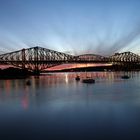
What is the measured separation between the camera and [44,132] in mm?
12000

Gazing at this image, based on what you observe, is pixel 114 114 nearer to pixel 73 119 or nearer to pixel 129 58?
pixel 73 119

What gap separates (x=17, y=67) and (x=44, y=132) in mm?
80726

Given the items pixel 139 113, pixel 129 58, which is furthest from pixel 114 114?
pixel 129 58

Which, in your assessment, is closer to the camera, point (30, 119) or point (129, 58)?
point (30, 119)

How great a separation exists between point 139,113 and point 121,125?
3949 millimetres

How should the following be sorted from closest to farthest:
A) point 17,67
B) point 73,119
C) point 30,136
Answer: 1. point 30,136
2. point 73,119
3. point 17,67

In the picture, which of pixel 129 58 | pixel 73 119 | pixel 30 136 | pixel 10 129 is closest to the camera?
pixel 30 136

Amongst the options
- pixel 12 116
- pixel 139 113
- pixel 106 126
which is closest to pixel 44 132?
pixel 106 126

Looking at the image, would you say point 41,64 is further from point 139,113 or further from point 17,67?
point 139,113

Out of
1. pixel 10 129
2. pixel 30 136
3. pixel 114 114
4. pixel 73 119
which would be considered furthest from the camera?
pixel 114 114

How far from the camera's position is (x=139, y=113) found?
16.6 meters

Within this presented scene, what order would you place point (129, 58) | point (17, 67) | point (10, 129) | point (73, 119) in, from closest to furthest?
point (10, 129) → point (73, 119) → point (17, 67) → point (129, 58)

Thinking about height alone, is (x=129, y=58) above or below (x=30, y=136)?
above

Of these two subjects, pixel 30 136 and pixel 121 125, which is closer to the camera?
pixel 30 136
